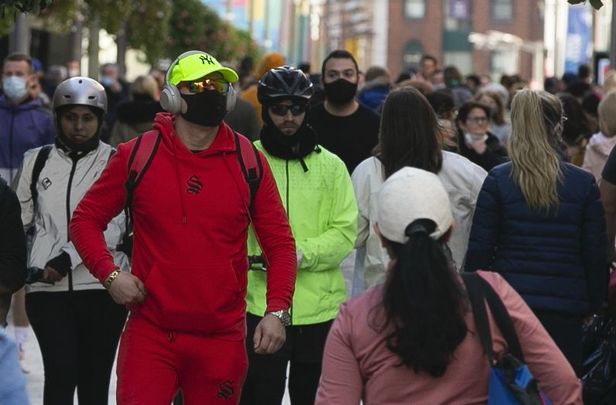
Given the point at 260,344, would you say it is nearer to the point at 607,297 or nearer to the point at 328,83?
the point at 607,297

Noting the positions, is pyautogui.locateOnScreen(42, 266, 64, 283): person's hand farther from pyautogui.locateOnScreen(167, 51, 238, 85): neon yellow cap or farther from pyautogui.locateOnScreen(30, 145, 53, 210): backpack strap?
pyautogui.locateOnScreen(167, 51, 238, 85): neon yellow cap

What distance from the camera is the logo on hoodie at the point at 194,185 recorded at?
5.94 meters

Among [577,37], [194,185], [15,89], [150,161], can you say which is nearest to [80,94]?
[150,161]

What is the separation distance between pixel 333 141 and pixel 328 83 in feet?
1.22

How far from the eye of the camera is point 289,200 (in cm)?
734

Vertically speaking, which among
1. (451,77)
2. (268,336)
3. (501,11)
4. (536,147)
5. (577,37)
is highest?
(501,11)

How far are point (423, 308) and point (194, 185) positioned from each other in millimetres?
1814

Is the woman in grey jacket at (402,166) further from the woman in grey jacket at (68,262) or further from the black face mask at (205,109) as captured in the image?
the black face mask at (205,109)

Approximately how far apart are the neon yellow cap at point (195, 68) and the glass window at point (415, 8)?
412 feet

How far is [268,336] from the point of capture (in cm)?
595

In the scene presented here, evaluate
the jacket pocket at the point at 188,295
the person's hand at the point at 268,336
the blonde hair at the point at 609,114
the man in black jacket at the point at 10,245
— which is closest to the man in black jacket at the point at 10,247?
the man in black jacket at the point at 10,245

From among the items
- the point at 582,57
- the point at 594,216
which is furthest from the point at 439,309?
the point at 582,57

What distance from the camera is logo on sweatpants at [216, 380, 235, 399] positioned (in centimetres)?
601

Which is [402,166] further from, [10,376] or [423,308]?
[10,376]
